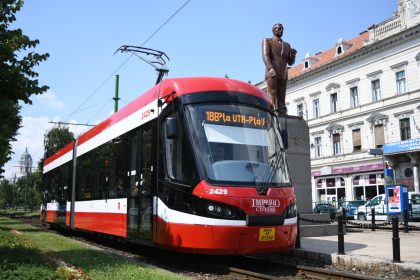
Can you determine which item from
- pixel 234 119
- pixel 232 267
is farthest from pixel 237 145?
pixel 232 267

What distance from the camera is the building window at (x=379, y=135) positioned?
1529 inches

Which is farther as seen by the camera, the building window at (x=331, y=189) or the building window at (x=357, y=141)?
the building window at (x=331, y=189)

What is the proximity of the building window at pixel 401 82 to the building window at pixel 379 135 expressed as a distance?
3.28 meters

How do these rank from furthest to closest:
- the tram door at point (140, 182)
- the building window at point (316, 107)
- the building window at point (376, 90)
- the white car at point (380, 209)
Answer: the building window at point (316, 107)
the building window at point (376, 90)
the white car at point (380, 209)
the tram door at point (140, 182)

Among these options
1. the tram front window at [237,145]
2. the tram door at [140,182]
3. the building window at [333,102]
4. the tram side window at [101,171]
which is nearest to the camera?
the tram front window at [237,145]

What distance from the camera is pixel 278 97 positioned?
15375 mm

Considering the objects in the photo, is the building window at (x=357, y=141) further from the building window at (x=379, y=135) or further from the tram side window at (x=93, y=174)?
the tram side window at (x=93, y=174)

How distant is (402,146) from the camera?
116 ft

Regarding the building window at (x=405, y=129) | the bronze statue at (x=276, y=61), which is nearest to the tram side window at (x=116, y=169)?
the bronze statue at (x=276, y=61)

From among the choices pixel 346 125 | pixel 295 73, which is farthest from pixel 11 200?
pixel 346 125

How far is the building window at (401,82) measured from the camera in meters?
36.9

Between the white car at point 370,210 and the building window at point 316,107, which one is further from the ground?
the building window at point 316,107

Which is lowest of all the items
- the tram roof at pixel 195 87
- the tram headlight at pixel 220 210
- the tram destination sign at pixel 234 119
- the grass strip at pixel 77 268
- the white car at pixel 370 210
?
the grass strip at pixel 77 268

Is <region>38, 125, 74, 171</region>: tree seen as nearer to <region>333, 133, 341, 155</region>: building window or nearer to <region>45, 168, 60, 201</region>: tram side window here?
<region>333, 133, 341, 155</region>: building window
